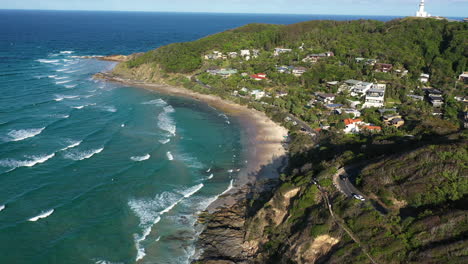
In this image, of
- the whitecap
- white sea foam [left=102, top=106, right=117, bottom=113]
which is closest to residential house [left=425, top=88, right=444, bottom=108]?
white sea foam [left=102, top=106, right=117, bottom=113]

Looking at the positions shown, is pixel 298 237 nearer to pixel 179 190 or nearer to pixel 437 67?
pixel 179 190

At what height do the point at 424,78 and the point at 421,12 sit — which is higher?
the point at 421,12

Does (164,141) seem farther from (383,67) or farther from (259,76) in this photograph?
(383,67)

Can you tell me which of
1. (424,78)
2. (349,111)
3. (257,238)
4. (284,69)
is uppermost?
(284,69)

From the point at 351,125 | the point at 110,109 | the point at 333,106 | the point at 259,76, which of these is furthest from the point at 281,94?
the point at 110,109

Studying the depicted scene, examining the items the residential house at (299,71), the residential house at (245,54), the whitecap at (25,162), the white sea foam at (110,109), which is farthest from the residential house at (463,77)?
the whitecap at (25,162)

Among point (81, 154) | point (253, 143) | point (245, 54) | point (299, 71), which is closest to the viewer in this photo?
point (81, 154)

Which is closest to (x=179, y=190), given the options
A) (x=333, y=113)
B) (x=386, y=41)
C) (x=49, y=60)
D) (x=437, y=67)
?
(x=333, y=113)
